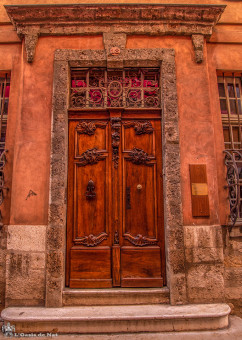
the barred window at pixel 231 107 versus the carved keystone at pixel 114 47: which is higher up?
the carved keystone at pixel 114 47

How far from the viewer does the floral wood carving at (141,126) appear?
13.6ft

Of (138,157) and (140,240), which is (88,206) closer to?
(140,240)

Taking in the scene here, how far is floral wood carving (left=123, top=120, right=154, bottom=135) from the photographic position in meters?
4.14

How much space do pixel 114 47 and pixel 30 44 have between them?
1397 mm

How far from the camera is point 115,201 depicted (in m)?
3.96

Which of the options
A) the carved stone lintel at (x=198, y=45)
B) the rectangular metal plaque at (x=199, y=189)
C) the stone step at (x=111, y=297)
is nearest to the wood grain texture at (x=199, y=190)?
the rectangular metal plaque at (x=199, y=189)

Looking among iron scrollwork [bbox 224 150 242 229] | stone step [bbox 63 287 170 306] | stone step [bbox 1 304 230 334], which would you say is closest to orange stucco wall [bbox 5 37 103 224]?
stone step [bbox 63 287 170 306]

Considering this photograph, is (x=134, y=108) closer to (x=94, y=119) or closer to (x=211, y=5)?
(x=94, y=119)

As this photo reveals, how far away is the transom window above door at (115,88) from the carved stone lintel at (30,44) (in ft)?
2.28

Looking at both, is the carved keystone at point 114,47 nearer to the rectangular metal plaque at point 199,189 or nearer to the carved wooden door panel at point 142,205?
the carved wooden door panel at point 142,205

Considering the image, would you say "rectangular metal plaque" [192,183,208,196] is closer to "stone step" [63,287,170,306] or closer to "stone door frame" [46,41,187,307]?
"stone door frame" [46,41,187,307]

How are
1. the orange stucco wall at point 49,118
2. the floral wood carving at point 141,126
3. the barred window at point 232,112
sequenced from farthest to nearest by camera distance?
the barred window at point 232,112 < the floral wood carving at point 141,126 < the orange stucco wall at point 49,118

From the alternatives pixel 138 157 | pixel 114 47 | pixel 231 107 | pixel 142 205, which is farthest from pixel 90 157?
pixel 231 107

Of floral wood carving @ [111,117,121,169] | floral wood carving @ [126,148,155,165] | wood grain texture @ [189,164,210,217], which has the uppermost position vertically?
floral wood carving @ [111,117,121,169]
